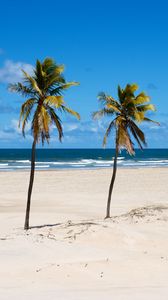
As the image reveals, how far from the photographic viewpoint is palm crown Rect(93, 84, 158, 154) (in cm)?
1852

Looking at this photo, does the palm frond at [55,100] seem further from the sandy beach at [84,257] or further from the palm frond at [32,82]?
the sandy beach at [84,257]

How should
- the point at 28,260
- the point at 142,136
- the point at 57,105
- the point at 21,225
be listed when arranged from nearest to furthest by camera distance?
the point at 28,260 → the point at 57,105 → the point at 142,136 → the point at 21,225

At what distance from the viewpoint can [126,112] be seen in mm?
18812

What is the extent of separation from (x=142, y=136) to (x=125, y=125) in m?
0.93

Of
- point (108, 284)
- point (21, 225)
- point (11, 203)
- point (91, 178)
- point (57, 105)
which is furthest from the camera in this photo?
point (91, 178)

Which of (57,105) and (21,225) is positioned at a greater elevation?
(57,105)

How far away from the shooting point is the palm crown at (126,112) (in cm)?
1852

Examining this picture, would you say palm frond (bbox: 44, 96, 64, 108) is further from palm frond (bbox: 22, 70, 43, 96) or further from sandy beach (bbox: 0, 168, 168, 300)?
sandy beach (bbox: 0, 168, 168, 300)

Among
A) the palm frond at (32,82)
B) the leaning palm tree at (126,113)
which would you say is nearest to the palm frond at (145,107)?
the leaning palm tree at (126,113)

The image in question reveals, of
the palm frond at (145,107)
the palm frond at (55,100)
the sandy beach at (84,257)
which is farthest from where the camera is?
the palm frond at (145,107)

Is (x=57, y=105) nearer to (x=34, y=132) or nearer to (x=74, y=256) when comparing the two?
(x=34, y=132)

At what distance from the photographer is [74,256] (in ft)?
38.2

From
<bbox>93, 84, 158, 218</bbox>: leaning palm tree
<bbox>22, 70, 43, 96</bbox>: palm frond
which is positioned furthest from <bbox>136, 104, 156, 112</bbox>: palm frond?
<bbox>22, 70, 43, 96</bbox>: palm frond

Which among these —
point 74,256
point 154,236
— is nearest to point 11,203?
point 154,236
